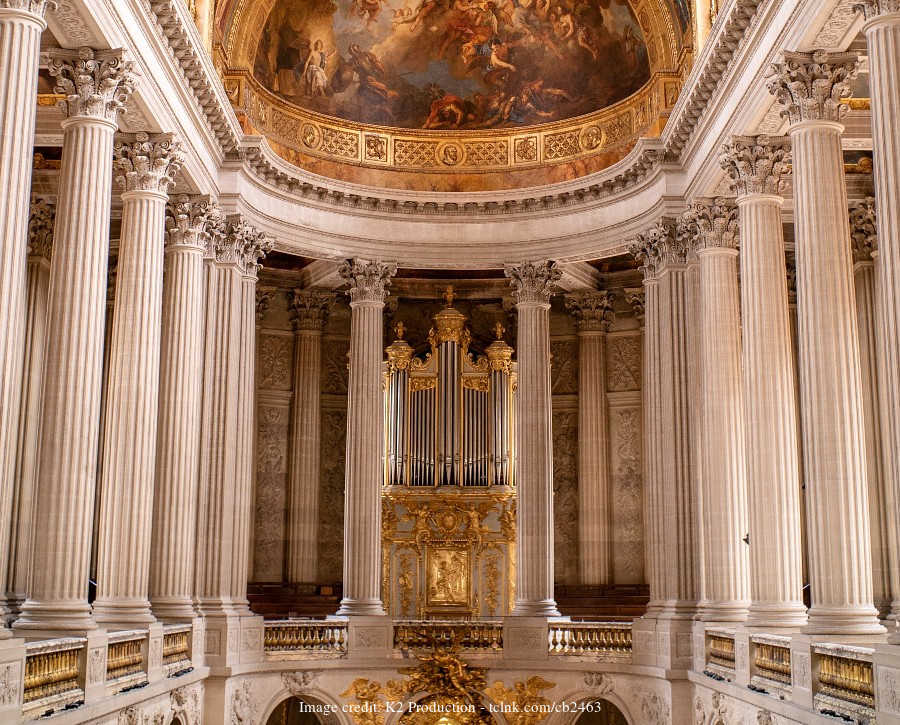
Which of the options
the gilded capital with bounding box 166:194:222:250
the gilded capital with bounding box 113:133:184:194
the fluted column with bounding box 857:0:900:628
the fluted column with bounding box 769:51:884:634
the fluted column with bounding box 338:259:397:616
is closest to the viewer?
the fluted column with bounding box 857:0:900:628

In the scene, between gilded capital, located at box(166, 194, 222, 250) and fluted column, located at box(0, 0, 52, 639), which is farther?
gilded capital, located at box(166, 194, 222, 250)

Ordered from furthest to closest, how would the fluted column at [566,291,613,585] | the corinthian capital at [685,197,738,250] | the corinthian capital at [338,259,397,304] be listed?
the fluted column at [566,291,613,585] → the corinthian capital at [338,259,397,304] → the corinthian capital at [685,197,738,250]

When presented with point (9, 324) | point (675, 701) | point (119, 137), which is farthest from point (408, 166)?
point (9, 324)

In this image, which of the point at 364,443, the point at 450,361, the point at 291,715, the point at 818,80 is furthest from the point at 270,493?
the point at 818,80

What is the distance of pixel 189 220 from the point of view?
2606cm

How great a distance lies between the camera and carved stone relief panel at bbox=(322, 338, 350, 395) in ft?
113

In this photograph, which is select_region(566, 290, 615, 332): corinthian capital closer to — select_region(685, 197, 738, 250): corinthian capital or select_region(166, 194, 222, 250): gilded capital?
select_region(685, 197, 738, 250): corinthian capital

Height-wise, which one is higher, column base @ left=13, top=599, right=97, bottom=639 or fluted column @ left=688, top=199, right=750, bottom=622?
fluted column @ left=688, top=199, right=750, bottom=622

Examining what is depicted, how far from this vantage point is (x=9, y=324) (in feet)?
48.8

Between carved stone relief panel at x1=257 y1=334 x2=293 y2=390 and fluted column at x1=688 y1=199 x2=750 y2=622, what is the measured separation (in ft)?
42.6

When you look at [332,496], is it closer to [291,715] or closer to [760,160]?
[291,715]

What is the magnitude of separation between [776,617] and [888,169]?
933cm

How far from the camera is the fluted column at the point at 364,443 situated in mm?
28750

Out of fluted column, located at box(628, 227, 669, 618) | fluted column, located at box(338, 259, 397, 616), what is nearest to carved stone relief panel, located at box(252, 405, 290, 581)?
fluted column, located at box(338, 259, 397, 616)
